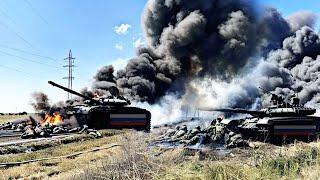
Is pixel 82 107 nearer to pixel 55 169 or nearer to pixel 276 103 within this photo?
pixel 276 103

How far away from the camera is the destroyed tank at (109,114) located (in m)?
38.2

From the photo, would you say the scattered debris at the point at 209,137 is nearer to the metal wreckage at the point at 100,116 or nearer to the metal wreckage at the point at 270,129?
the metal wreckage at the point at 270,129

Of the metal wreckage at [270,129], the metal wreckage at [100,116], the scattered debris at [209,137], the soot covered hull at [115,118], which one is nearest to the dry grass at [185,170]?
the scattered debris at [209,137]

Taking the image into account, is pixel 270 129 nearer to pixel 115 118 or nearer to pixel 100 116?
pixel 115 118


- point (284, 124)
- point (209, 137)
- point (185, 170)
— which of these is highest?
point (284, 124)

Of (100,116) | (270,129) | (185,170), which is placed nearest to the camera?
(185,170)

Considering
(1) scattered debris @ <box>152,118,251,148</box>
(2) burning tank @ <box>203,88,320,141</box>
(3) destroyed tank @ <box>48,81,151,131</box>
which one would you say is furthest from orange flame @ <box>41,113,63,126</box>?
(2) burning tank @ <box>203,88,320,141</box>

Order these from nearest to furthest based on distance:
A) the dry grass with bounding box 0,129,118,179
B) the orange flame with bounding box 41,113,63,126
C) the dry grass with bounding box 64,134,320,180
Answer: the dry grass with bounding box 64,134,320,180 → the dry grass with bounding box 0,129,118,179 → the orange flame with bounding box 41,113,63,126

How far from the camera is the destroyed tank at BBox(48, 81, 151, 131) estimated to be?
38188 millimetres

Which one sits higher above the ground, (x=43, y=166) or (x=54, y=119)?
(x=54, y=119)

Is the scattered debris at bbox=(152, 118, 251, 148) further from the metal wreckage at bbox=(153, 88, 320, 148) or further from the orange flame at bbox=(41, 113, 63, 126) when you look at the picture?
the orange flame at bbox=(41, 113, 63, 126)

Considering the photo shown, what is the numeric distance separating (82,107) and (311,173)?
32.4 meters

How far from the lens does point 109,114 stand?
127 feet

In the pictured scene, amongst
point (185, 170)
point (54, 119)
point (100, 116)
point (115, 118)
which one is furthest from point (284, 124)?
point (185, 170)
